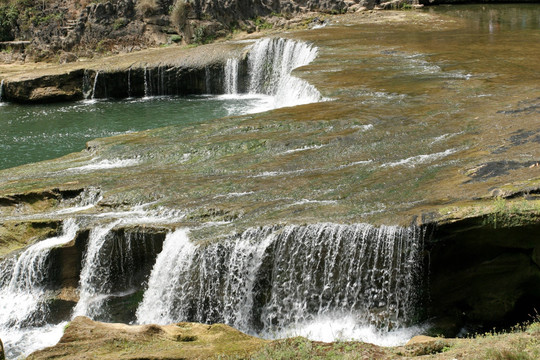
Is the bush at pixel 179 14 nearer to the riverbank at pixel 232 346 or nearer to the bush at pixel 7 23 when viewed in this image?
the bush at pixel 7 23

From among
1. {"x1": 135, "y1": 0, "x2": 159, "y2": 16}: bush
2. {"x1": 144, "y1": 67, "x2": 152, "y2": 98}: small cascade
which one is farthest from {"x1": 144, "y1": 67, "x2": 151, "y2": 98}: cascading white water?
{"x1": 135, "y1": 0, "x2": 159, "y2": 16}: bush

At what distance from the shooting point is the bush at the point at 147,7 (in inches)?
1273

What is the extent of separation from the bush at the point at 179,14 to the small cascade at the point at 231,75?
288 inches

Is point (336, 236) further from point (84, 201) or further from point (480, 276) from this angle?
point (84, 201)

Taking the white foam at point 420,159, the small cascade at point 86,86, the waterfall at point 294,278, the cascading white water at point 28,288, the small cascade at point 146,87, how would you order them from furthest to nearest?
the small cascade at point 86,86, the small cascade at point 146,87, the white foam at point 420,159, the cascading white water at point 28,288, the waterfall at point 294,278

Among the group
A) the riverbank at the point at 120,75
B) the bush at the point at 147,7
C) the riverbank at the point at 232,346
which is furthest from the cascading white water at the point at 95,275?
the bush at the point at 147,7

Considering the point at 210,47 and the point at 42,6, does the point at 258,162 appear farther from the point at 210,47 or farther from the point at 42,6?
the point at 42,6

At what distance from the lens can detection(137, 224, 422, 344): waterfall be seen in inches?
386

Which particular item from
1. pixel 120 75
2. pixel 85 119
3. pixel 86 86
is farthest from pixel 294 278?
pixel 86 86

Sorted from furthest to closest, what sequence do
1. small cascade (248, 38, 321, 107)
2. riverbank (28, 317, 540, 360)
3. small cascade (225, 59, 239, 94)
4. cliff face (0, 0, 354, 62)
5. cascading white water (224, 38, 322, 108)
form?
cliff face (0, 0, 354, 62)
small cascade (225, 59, 239, 94)
cascading white water (224, 38, 322, 108)
small cascade (248, 38, 321, 107)
riverbank (28, 317, 540, 360)

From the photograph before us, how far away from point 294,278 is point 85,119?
15.7m

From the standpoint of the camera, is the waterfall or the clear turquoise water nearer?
the waterfall

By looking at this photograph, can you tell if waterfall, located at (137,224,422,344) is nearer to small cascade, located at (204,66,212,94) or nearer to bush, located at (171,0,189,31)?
small cascade, located at (204,66,212,94)

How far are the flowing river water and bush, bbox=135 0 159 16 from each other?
1345 cm
